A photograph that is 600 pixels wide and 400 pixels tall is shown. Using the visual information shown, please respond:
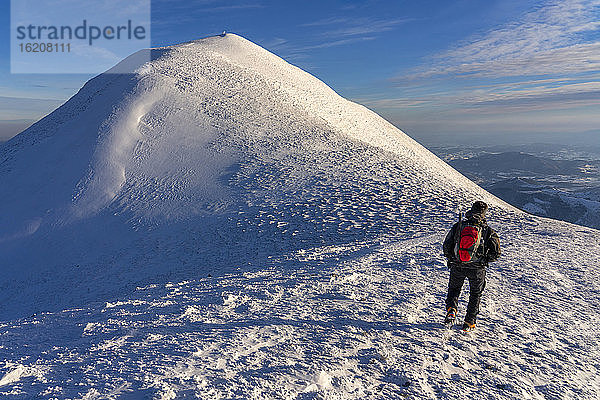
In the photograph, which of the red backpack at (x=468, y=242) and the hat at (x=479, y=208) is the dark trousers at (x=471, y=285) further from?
the hat at (x=479, y=208)

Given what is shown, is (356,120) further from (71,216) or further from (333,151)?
(71,216)

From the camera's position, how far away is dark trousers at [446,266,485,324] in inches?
271

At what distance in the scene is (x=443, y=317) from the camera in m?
7.82

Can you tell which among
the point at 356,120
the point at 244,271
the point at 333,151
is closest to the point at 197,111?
the point at 333,151

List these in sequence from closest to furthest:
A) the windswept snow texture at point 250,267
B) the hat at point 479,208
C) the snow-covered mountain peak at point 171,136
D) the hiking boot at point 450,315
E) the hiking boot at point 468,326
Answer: the windswept snow texture at point 250,267 → the hat at point 479,208 → the hiking boot at point 468,326 → the hiking boot at point 450,315 → the snow-covered mountain peak at point 171,136

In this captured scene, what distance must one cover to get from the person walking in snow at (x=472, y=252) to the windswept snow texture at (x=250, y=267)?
0.85 metres

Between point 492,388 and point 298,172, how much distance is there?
1953 cm

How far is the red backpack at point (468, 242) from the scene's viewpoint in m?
6.63

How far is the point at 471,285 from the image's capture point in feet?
22.9

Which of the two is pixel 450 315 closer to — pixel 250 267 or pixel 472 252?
pixel 472 252

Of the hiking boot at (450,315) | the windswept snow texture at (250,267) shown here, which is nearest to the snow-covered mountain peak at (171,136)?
the windswept snow texture at (250,267)

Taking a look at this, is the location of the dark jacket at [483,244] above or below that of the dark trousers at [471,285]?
above

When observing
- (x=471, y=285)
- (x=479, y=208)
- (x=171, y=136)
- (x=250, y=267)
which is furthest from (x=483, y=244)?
(x=171, y=136)

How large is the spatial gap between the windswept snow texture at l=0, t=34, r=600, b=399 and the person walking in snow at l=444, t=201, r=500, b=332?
2.80ft
